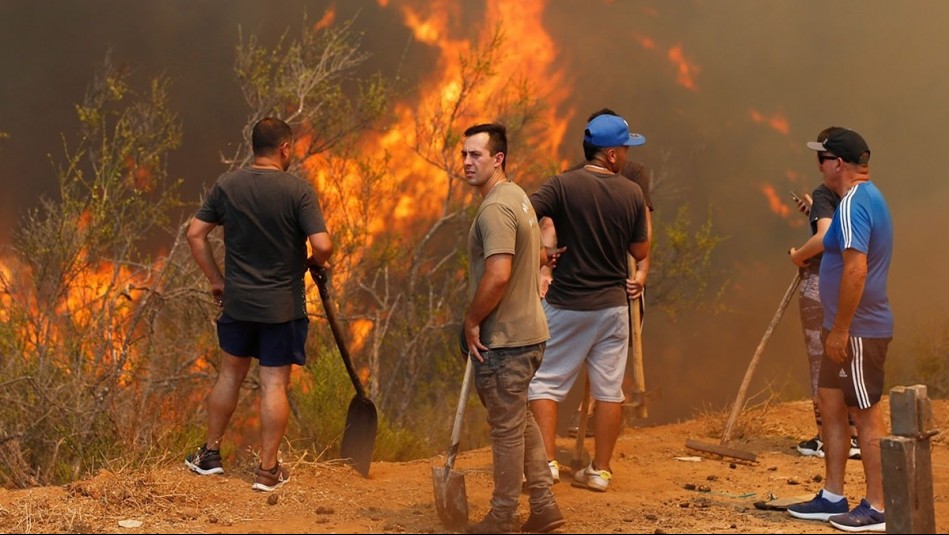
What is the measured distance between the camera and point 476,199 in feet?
38.1

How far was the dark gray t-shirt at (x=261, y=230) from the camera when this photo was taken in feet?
19.8

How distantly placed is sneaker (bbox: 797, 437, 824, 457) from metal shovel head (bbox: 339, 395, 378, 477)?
3.26m

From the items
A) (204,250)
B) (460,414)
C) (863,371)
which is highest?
(204,250)

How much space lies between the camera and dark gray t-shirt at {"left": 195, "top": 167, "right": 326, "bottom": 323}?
6039mm

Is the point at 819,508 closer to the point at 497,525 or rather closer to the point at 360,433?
the point at 497,525

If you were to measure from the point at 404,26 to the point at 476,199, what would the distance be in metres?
2.11

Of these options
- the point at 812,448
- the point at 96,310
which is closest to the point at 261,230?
the point at 96,310

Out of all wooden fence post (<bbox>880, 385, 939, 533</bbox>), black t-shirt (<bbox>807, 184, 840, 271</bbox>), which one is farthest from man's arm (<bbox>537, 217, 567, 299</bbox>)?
wooden fence post (<bbox>880, 385, 939, 533</bbox>)

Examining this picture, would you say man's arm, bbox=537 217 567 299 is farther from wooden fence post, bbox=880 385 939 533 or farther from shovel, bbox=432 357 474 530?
wooden fence post, bbox=880 385 939 533

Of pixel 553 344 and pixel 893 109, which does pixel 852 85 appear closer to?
pixel 893 109

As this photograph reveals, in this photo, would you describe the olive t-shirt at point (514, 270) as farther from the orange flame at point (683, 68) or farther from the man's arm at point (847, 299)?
the orange flame at point (683, 68)

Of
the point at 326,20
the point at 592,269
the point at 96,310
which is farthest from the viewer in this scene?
the point at 326,20

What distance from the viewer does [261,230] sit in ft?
19.9

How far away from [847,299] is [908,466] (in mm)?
847
